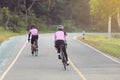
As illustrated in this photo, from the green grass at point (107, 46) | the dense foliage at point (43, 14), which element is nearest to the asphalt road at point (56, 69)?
the green grass at point (107, 46)

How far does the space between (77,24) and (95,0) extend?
29173 millimetres

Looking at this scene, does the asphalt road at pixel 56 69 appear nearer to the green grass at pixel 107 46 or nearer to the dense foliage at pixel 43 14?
the green grass at pixel 107 46

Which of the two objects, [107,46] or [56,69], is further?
[107,46]

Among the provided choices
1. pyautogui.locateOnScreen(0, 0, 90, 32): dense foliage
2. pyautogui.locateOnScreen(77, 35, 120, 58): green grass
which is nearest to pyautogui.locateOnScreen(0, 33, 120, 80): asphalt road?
pyautogui.locateOnScreen(77, 35, 120, 58): green grass

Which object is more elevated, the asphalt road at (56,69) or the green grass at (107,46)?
the asphalt road at (56,69)

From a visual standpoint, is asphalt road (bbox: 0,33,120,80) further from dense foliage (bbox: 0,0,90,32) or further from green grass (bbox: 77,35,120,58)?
dense foliage (bbox: 0,0,90,32)

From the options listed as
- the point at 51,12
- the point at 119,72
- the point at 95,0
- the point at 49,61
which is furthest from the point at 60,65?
the point at 51,12

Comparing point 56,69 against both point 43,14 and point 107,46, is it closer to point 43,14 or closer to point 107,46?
point 107,46

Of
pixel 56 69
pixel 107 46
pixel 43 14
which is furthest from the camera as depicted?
pixel 43 14

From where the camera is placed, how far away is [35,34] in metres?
29.6

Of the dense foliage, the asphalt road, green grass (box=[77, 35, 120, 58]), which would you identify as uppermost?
the dense foliage

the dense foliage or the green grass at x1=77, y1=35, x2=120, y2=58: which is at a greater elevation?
the dense foliage

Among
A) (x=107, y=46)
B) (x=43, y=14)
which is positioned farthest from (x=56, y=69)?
(x=43, y=14)

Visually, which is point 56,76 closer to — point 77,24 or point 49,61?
point 49,61
